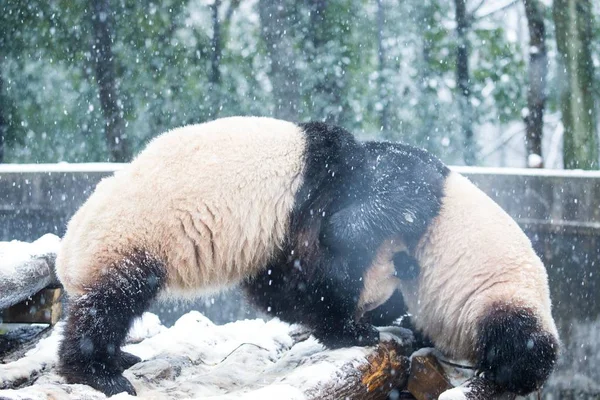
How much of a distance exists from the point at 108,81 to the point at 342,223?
7081 millimetres

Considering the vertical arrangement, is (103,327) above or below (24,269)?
below

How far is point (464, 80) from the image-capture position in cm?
1020

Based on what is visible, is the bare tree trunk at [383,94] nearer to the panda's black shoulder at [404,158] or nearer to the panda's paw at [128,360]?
the panda's black shoulder at [404,158]

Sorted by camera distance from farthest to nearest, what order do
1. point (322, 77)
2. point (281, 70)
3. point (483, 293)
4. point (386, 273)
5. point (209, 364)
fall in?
point (322, 77)
point (281, 70)
point (209, 364)
point (386, 273)
point (483, 293)

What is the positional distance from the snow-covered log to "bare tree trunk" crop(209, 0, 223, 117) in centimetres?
564

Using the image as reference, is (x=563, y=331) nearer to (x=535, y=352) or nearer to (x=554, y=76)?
(x=535, y=352)

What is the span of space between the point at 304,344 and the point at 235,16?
22.5 feet

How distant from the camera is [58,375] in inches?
127

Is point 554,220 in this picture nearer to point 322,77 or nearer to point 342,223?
point 342,223

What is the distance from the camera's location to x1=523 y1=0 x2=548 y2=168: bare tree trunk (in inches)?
392

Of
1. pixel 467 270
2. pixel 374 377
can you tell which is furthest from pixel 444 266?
pixel 374 377

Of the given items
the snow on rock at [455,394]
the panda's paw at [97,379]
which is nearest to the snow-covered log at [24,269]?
the panda's paw at [97,379]

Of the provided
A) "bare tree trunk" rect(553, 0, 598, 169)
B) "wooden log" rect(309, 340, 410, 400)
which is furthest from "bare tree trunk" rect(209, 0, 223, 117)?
"wooden log" rect(309, 340, 410, 400)

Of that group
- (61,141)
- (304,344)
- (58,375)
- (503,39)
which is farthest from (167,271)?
(503,39)
